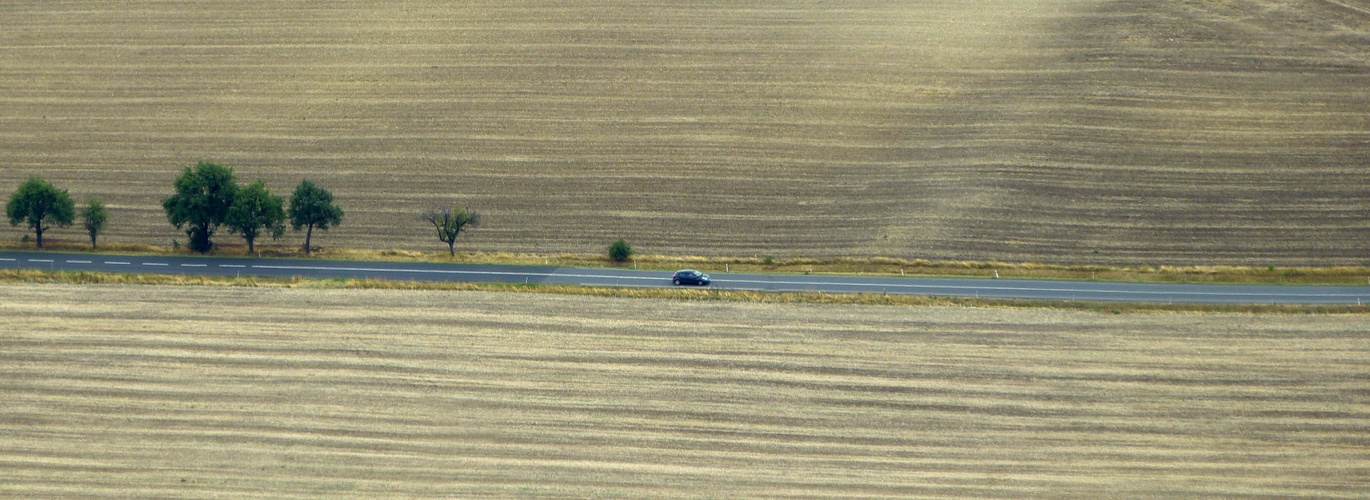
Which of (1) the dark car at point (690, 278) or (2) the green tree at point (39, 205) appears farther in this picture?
(2) the green tree at point (39, 205)

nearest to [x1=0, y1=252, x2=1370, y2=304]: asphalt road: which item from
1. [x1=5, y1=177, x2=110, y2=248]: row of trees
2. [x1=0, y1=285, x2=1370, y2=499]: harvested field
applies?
[x1=5, y1=177, x2=110, y2=248]: row of trees

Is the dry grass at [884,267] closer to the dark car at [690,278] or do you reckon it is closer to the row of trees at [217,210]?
the row of trees at [217,210]

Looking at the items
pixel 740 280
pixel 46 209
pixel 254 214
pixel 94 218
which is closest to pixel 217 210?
pixel 254 214

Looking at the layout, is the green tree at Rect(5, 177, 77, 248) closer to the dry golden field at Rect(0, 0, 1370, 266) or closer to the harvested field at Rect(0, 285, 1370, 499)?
the dry golden field at Rect(0, 0, 1370, 266)

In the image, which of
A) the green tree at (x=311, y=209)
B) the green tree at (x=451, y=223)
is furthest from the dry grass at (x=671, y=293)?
the green tree at (x=451, y=223)

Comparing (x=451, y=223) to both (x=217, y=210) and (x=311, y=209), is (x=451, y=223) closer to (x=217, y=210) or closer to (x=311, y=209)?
(x=311, y=209)

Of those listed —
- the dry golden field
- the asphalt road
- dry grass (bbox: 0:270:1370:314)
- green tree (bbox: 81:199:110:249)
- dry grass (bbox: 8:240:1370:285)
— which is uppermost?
the dry golden field

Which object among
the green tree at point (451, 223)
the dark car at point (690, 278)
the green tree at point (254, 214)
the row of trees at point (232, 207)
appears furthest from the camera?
the green tree at point (451, 223)
